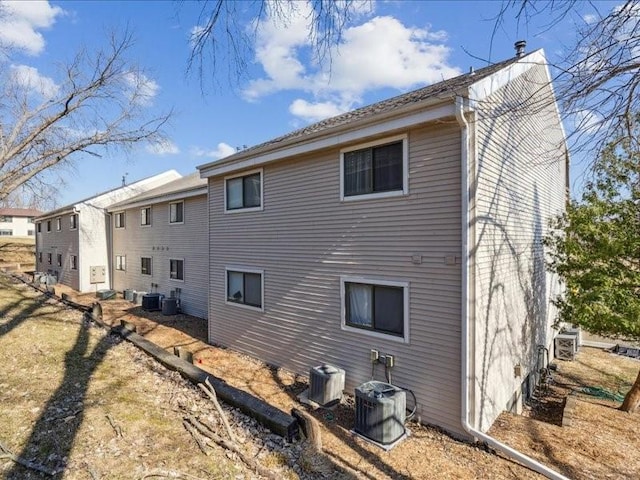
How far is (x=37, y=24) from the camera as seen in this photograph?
10500 millimetres

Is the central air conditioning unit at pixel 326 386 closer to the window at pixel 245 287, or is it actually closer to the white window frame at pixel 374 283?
the white window frame at pixel 374 283

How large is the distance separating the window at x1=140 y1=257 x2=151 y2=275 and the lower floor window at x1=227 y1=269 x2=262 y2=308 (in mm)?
9352

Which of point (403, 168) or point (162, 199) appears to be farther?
point (162, 199)

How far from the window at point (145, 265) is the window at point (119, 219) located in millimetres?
3490

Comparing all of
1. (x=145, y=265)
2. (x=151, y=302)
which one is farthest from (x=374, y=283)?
(x=145, y=265)

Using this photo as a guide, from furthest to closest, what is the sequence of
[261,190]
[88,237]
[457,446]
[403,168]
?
[88,237]
[261,190]
[403,168]
[457,446]

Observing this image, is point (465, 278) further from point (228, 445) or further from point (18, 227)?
point (18, 227)

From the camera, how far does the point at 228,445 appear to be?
4801 millimetres

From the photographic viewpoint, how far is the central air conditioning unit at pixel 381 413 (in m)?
5.52

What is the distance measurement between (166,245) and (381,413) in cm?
1377

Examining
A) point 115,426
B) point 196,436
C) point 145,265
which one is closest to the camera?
point 196,436

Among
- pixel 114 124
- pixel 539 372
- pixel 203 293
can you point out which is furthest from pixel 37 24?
pixel 539 372

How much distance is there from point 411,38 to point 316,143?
13.3ft

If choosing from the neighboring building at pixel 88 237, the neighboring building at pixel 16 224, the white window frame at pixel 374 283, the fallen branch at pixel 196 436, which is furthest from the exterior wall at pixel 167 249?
the neighboring building at pixel 16 224
